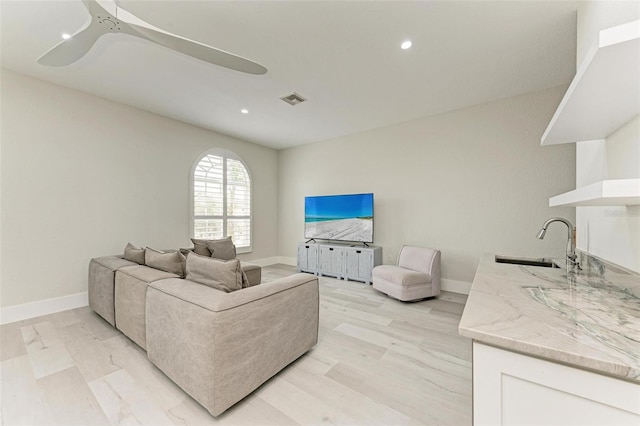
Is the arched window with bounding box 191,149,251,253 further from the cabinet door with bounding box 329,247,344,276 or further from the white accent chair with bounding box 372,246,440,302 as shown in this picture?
the white accent chair with bounding box 372,246,440,302

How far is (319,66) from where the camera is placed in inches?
102

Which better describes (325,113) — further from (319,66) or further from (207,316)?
(207,316)

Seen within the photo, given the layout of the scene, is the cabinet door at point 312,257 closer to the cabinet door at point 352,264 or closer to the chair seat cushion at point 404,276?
the cabinet door at point 352,264

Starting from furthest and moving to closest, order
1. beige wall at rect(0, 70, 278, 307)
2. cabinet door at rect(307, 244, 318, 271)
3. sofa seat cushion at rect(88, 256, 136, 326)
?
cabinet door at rect(307, 244, 318, 271) → beige wall at rect(0, 70, 278, 307) → sofa seat cushion at rect(88, 256, 136, 326)

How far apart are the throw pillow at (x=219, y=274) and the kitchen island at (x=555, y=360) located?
56.5 inches

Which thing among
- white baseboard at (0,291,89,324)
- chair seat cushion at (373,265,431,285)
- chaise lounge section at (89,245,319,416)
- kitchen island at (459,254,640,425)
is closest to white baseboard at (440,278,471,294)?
chair seat cushion at (373,265,431,285)

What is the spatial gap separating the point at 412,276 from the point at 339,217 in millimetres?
1888

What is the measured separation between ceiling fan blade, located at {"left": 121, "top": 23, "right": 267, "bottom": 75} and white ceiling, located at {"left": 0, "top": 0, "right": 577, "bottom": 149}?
0.21 meters

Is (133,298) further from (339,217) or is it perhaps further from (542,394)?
(339,217)

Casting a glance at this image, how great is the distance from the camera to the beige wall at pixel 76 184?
276 centimetres

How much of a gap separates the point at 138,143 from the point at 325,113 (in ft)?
9.52

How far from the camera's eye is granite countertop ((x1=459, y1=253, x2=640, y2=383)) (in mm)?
601

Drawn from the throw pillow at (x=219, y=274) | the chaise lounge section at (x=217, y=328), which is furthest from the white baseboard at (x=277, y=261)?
the throw pillow at (x=219, y=274)

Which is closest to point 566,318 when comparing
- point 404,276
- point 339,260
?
point 404,276
